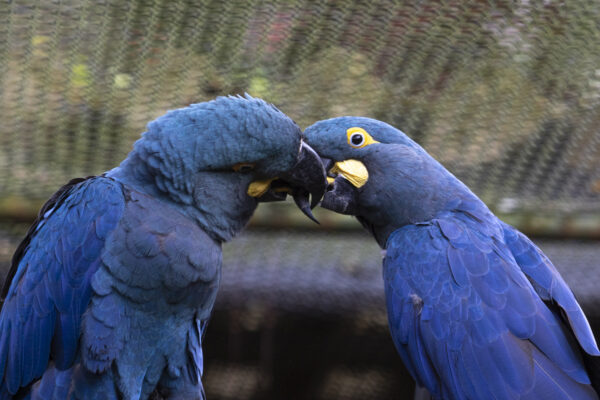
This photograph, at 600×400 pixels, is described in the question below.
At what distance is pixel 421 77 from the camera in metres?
2.60

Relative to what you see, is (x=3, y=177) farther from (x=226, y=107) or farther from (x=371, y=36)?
(x=371, y=36)

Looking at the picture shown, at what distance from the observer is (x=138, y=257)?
6.51 ft

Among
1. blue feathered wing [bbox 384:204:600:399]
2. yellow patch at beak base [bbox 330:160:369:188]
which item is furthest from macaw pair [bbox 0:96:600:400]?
yellow patch at beak base [bbox 330:160:369:188]

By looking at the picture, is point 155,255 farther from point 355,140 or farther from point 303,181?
point 355,140

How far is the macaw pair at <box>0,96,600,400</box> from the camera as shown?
1985 millimetres

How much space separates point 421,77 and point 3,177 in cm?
171

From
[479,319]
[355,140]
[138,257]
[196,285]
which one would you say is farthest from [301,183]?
[479,319]

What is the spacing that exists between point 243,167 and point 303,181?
0.22 meters

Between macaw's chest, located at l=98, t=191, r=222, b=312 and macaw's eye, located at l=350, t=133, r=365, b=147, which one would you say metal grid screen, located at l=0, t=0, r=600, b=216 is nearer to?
macaw's eye, located at l=350, t=133, r=365, b=147

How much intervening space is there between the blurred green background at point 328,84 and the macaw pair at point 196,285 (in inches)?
18.5

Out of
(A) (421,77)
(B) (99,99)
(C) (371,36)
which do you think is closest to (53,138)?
(B) (99,99)

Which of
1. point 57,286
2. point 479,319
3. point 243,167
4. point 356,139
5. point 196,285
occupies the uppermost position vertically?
point 356,139

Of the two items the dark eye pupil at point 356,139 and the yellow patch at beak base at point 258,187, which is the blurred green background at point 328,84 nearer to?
the dark eye pupil at point 356,139

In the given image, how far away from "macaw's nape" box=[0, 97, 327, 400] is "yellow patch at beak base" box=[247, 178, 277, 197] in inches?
0.5
